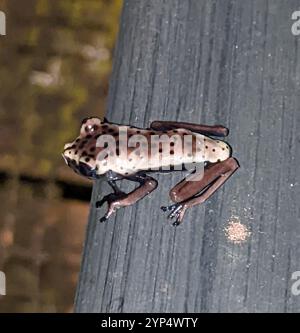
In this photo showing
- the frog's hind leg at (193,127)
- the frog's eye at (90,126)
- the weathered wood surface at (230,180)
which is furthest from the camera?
the frog's eye at (90,126)

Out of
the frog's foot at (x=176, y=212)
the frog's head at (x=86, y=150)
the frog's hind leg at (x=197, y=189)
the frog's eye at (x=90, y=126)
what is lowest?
the frog's foot at (x=176, y=212)

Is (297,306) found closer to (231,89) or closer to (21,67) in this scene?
(231,89)

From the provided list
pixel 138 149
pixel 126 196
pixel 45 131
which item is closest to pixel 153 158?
pixel 138 149

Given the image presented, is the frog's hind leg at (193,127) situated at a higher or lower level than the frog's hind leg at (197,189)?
higher

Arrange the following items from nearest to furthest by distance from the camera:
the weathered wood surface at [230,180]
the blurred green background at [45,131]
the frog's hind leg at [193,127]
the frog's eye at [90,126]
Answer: the weathered wood surface at [230,180], the frog's hind leg at [193,127], the frog's eye at [90,126], the blurred green background at [45,131]

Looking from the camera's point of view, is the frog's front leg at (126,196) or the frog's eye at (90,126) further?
the frog's eye at (90,126)

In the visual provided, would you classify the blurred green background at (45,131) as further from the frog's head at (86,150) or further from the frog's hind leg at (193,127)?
the frog's hind leg at (193,127)

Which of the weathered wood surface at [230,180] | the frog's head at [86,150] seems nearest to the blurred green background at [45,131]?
the frog's head at [86,150]

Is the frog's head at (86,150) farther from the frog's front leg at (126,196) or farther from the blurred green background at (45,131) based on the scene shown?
the blurred green background at (45,131)
